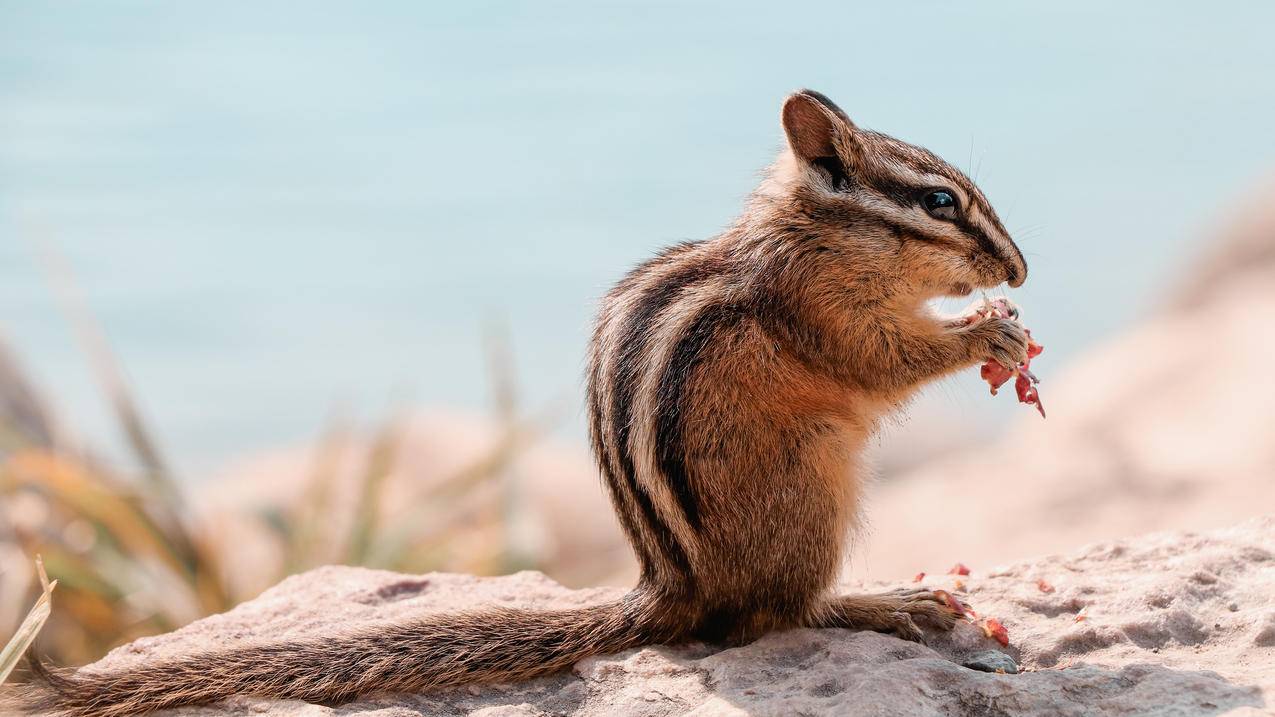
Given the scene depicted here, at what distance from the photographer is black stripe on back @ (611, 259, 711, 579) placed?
4.18 metres

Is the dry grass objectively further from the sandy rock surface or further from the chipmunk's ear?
the chipmunk's ear

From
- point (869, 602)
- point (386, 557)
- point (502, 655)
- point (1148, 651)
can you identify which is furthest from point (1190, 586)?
point (386, 557)

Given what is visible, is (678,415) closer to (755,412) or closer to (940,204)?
(755,412)

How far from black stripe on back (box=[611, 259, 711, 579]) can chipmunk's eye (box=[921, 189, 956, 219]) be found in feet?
2.75

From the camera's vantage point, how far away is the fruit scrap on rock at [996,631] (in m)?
4.17

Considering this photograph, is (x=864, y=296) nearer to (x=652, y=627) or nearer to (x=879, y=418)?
(x=879, y=418)

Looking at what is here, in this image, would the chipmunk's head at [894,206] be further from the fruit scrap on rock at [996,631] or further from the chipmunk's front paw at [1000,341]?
the fruit scrap on rock at [996,631]

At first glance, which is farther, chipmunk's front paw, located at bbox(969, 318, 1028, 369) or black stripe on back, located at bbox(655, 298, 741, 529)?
chipmunk's front paw, located at bbox(969, 318, 1028, 369)

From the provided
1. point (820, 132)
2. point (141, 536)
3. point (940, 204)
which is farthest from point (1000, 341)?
point (141, 536)

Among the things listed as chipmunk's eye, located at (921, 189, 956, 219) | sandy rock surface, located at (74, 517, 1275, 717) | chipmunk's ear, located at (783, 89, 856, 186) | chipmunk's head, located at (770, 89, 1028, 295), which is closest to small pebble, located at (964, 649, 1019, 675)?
sandy rock surface, located at (74, 517, 1275, 717)

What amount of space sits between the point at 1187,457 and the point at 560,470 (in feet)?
17.3

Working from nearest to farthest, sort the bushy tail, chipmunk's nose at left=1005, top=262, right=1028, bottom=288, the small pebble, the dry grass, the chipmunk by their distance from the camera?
the bushy tail → the small pebble → the chipmunk → chipmunk's nose at left=1005, top=262, right=1028, bottom=288 → the dry grass

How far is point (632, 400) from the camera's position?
A: 164 inches

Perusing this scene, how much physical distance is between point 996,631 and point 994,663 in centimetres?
23
